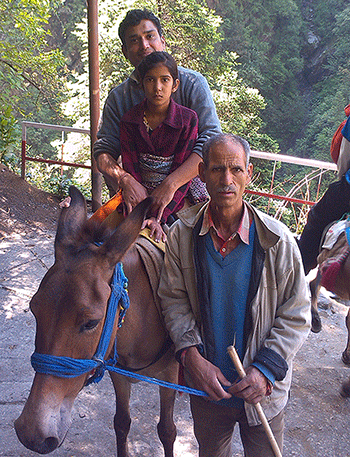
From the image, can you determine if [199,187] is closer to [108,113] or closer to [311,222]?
[108,113]

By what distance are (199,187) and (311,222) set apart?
163cm

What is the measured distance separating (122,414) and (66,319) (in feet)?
4.44

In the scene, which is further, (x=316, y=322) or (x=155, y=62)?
(x=316, y=322)

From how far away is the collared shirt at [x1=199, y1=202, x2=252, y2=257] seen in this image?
1.87 metres

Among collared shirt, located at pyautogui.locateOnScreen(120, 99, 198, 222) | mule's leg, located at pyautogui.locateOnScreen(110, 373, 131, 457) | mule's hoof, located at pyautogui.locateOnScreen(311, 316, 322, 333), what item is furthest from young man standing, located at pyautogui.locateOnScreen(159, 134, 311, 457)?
mule's hoof, located at pyautogui.locateOnScreen(311, 316, 322, 333)

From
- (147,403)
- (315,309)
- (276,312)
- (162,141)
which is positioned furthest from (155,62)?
(315,309)

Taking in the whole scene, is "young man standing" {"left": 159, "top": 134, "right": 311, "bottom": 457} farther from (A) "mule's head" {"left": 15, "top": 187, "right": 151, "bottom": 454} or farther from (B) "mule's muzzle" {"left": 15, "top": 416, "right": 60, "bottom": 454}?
(B) "mule's muzzle" {"left": 15, "top": 416, "right": 60, "bottom": 454}

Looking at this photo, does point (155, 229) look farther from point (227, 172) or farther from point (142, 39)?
point (142, 39)

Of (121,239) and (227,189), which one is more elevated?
(227,189)

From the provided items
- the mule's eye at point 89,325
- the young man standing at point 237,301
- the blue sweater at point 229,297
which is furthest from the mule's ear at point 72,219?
the blue sweater at point 229,297

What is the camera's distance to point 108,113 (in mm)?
3152

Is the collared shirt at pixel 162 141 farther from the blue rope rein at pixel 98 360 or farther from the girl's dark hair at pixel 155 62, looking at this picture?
the blue rope rein at pixel 98 360

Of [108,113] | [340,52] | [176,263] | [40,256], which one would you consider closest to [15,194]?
[40,256]

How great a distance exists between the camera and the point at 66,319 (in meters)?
1.67
